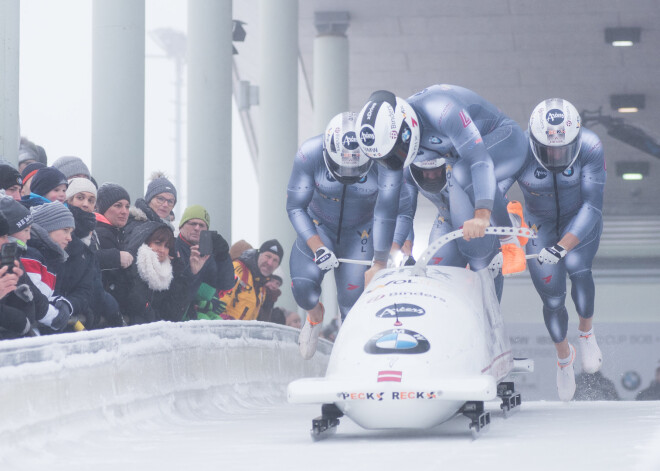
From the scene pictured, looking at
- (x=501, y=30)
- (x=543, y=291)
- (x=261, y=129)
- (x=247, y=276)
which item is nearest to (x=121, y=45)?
(x=247, y=276)

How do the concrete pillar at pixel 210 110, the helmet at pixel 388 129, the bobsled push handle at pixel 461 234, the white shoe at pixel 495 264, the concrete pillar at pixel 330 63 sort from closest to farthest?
the bobsled push handle at pixel 461 234
the helmet at pixel 388 129
the white shoe at pixel 495 264
the concrete pillar at pixel 210 110
the concrete pillar at pixel 330 63

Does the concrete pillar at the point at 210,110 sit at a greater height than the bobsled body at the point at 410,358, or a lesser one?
greater

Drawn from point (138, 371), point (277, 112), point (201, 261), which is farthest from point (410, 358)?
point (277, 112)

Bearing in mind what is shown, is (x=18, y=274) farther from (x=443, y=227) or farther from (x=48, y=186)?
(x=443, y=227)

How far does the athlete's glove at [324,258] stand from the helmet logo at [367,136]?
1383 millimetres

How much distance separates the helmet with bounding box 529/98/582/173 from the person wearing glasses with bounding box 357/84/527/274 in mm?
296

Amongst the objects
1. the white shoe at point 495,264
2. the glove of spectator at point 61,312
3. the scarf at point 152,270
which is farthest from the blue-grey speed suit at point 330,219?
the glove of spectator at point 61,312

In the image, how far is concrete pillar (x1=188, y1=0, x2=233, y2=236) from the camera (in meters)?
10.9

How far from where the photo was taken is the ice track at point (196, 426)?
4.00m

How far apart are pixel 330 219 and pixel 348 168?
25.2 inches

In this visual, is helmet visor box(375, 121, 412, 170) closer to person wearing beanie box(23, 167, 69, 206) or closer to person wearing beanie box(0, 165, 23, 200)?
person wearing beanie box(23, 167, 69, 206)

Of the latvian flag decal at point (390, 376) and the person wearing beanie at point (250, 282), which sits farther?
the person wearing beanie at point (250, 282)

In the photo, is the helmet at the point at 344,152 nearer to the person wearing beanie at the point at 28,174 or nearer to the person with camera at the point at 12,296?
the person wearing beanie at the point at 28,174

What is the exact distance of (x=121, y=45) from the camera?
848 centimetres
